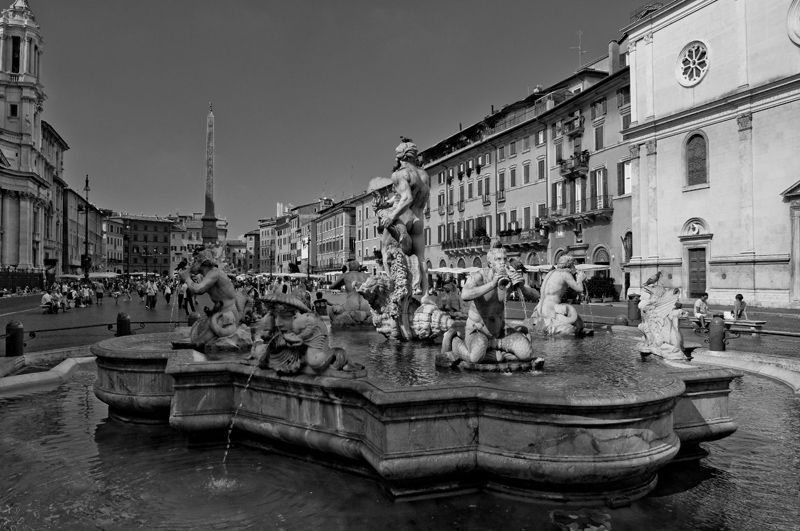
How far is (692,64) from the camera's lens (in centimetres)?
3067

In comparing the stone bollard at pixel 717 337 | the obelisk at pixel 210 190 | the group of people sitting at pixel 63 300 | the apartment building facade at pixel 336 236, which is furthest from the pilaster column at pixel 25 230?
the stone bollard at pixel 717 337

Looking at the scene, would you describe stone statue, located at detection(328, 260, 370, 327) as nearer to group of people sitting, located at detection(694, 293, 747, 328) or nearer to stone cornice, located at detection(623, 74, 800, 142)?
group of people sitting, located at detection(694, 293, 747, 328)

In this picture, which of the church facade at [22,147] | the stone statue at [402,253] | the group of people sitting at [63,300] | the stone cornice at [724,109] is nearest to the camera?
the stone statue at [402,253]

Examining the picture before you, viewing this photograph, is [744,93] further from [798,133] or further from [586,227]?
[586,227]

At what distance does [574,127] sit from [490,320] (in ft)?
121

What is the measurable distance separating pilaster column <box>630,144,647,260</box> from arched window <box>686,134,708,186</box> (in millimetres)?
2684

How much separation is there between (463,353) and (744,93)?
2882cm

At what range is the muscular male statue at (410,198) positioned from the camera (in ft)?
27.6

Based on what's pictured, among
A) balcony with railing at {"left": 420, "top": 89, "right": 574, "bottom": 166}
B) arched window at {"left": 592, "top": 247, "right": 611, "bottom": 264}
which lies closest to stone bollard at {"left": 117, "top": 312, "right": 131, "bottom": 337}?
arched window at {"left": 592, "top": 247, "right": 611, "bottom": 264}

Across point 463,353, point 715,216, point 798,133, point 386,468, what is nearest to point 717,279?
point 715,216

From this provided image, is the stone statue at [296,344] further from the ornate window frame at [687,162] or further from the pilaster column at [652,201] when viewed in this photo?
the pilaster column at [652,201]

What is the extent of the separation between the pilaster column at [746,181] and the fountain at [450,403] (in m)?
24.9

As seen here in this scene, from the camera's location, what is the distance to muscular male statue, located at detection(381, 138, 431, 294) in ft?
27.6

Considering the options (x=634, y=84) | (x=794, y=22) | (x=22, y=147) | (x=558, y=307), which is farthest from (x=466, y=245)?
(x=22, y=147)
